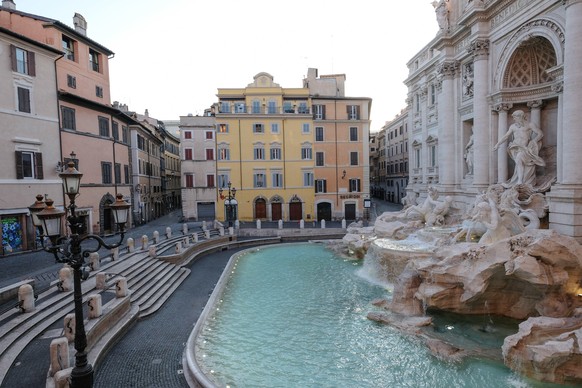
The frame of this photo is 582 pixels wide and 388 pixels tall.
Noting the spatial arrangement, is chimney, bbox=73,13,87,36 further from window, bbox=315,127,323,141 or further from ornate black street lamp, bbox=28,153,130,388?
ornate black street lamp, bbox=28,153,130,388

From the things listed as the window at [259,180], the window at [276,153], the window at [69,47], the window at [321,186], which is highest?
the window at [69,47]

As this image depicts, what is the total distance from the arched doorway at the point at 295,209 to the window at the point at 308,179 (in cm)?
173

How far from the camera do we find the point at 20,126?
1920 cm

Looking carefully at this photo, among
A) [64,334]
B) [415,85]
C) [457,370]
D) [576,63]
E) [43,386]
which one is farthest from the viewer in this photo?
[415,85]

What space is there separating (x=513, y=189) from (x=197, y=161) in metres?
29.2

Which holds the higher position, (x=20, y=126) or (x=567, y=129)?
(x=20, y=126)

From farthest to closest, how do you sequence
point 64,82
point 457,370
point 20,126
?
1. point 64,82
2. point 20,126
3. point 457,370

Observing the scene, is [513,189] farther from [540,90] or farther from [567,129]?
[540,90]

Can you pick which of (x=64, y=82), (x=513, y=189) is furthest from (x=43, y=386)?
(x=64, y=82)

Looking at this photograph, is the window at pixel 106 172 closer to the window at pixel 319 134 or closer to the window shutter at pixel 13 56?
the window shutter at pixel 13 56

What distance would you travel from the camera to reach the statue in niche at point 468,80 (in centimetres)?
1900

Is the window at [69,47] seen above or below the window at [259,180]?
above

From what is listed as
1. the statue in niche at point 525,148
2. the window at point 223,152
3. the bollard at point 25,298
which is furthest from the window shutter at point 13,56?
the statue in niche at point 525,148

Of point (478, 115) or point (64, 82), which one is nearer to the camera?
point (478, 115)
